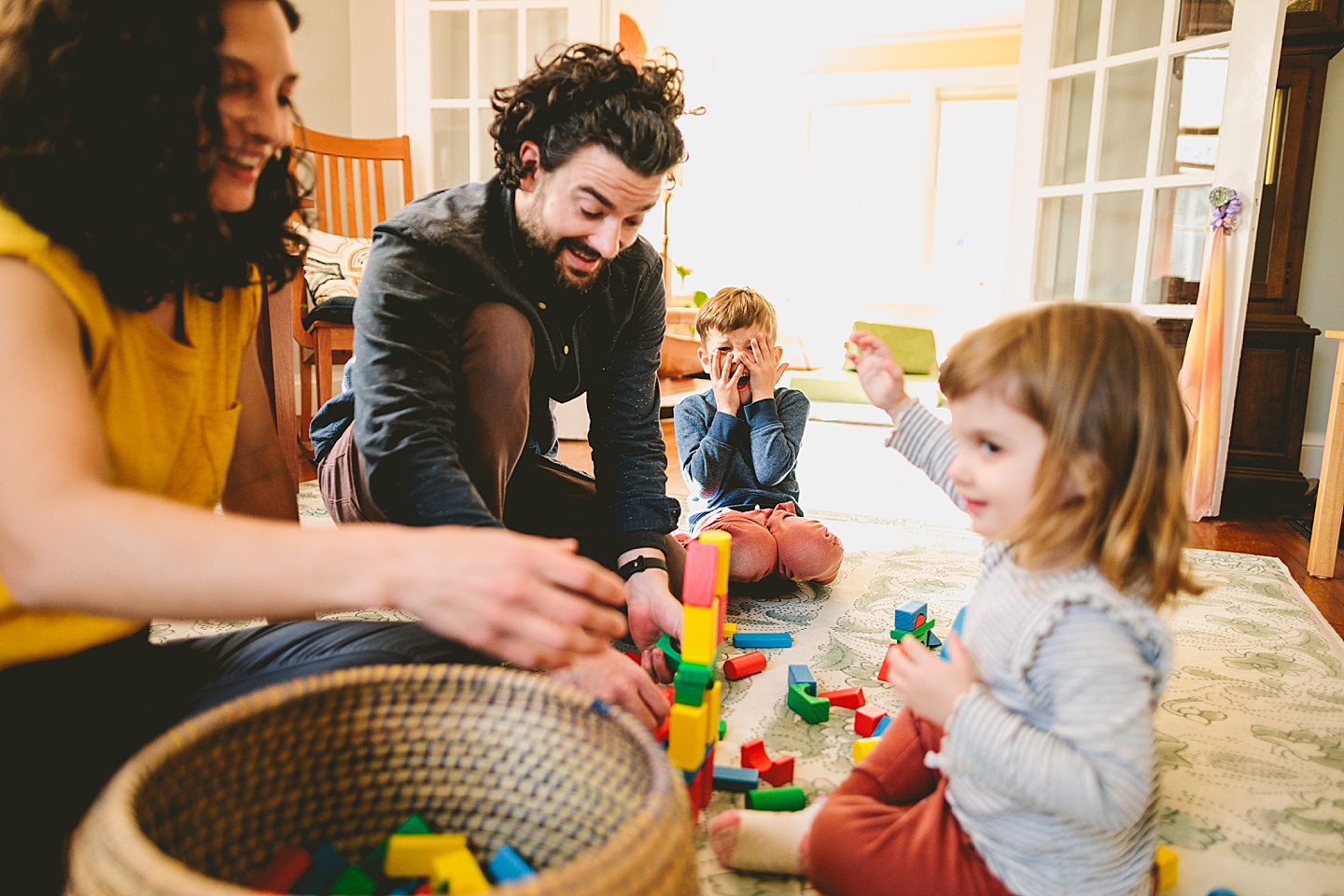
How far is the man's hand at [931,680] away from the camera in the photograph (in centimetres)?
73

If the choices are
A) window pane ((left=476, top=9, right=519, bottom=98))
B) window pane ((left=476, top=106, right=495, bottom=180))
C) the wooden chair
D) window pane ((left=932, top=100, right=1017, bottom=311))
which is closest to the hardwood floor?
the wooden chair

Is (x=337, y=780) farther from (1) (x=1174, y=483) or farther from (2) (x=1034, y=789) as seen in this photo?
(1) (x=1174, y=483)

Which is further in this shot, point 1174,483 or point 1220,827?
point 1220,827

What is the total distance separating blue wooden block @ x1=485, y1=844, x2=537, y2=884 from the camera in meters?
0.65

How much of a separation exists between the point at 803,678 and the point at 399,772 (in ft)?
2.26

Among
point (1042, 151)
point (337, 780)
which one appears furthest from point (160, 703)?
point (1042, 151)

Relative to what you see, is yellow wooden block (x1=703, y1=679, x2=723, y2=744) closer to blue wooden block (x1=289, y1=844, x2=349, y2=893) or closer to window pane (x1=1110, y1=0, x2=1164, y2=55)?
blue wooden block (x1=289, y1=844, x2=349, y2=893)

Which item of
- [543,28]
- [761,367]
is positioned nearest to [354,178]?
[543,28]

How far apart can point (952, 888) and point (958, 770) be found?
0.10m

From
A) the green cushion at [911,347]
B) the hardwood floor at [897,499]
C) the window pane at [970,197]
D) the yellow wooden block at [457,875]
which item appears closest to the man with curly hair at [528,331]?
the yellow wooden block at [457,875]

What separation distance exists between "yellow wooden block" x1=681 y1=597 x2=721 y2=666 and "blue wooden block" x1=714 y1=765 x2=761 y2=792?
19cm

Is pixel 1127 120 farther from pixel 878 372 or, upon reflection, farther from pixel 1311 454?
pixel 878 372

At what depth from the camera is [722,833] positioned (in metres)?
0.87

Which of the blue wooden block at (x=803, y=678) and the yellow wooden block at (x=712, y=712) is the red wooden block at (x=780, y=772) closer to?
the yellow wooden block at (x=712, y=712)
